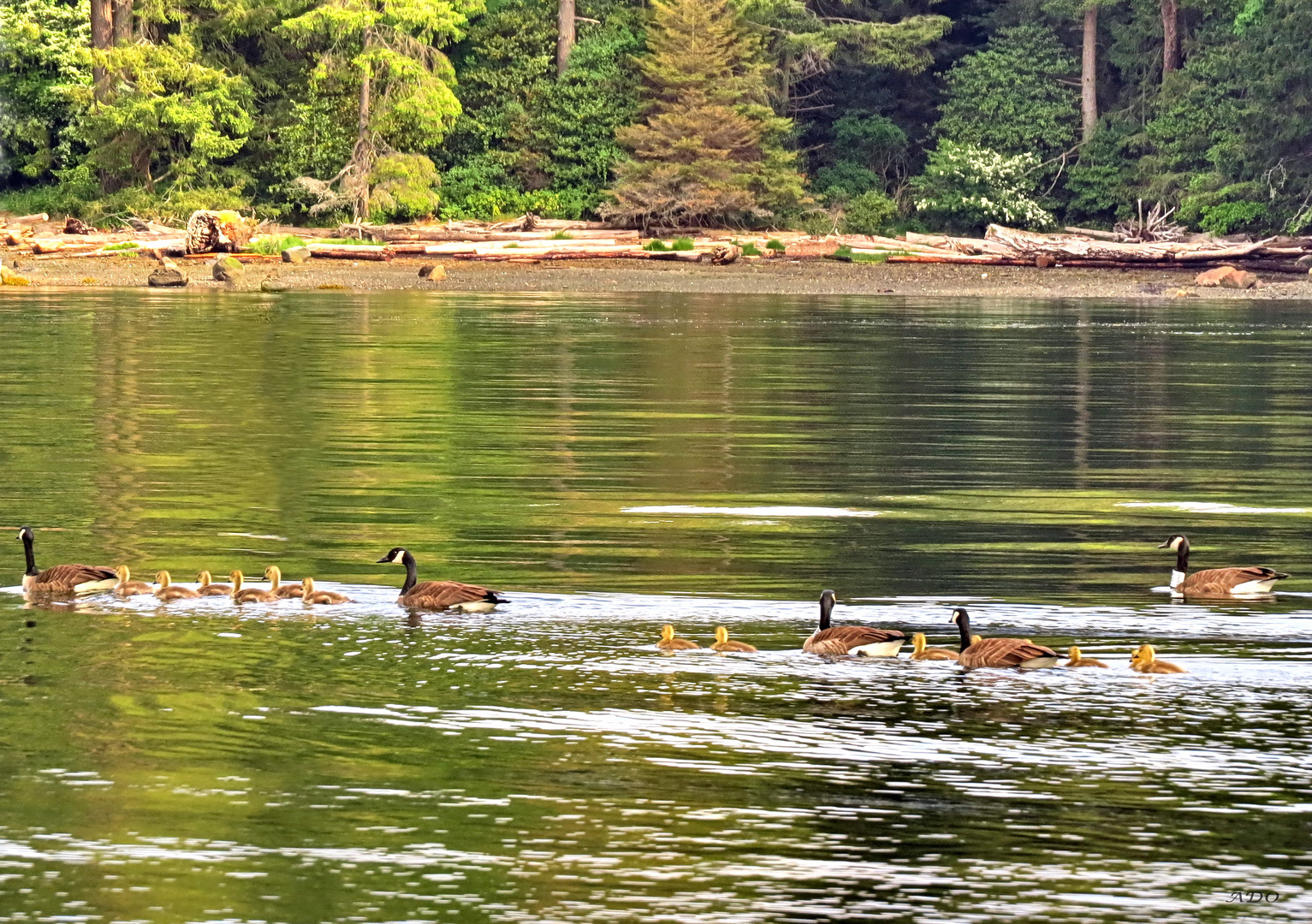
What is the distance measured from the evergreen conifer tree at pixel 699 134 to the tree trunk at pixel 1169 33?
12.5 m

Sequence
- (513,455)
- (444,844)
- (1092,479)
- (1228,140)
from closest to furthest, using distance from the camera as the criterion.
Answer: (444,844)
(1092,479)
(513,455)
(1228,140)

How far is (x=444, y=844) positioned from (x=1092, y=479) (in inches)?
530

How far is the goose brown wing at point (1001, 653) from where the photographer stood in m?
12.6

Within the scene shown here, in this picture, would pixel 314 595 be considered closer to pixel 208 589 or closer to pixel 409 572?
pixel 409 572

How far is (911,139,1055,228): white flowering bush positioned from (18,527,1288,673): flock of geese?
54370mm

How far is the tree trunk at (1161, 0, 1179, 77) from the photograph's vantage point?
69.4m

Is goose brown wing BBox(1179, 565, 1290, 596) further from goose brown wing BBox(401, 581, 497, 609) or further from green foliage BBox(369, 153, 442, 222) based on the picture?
green foliage BBox(369, 153, 442, 222)

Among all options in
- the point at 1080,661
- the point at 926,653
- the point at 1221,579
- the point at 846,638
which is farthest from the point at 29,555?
the point at 1221,579

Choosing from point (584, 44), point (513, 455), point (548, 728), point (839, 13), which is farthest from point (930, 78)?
point (548, 728)

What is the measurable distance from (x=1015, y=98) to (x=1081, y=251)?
7347 millimetres

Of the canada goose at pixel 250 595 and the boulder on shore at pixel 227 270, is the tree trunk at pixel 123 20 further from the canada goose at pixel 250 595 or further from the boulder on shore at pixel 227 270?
the canada goose at pixel 250 595

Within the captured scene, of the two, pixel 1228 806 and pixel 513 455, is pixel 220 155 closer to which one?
pixel 513 455

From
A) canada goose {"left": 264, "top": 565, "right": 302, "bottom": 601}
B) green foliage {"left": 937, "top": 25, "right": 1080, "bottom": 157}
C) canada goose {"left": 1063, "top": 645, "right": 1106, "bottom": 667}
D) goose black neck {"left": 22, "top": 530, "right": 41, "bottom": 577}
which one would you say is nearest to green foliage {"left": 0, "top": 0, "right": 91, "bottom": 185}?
green foliage {"left": 937, "top": 25, "right": 1080, "bottom": 157}

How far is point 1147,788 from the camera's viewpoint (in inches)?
406
